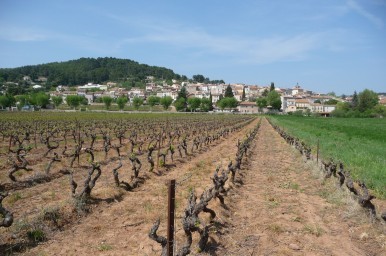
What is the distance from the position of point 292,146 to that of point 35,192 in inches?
825

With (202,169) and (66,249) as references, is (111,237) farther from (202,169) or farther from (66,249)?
(202,169)

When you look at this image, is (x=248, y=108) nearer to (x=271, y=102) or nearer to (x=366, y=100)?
(x=271, y=102)

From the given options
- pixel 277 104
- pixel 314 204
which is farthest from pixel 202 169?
pixel 277 104

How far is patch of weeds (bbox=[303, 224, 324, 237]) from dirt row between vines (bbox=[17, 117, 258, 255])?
362cm

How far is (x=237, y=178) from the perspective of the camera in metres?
15.5

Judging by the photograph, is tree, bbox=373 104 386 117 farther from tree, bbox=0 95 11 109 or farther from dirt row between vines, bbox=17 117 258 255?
tree, bbox=0 95 11 109

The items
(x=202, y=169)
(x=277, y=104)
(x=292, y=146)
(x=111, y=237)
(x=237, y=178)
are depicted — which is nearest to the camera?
(x=111, y=237)

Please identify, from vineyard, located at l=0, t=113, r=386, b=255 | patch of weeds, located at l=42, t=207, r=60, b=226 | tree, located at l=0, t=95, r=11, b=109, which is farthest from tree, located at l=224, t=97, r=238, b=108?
patch of weeds, located at l=42, t=207, r=60, b=226

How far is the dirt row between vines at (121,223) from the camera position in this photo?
307 inches

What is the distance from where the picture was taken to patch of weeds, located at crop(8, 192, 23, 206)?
421 inches

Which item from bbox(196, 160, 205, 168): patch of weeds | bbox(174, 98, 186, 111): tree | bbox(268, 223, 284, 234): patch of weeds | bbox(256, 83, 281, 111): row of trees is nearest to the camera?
bbox(268, 223, 284, 234): patch of weeds

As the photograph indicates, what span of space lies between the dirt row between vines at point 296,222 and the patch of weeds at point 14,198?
6.84 meters

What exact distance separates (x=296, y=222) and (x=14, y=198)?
359 inches

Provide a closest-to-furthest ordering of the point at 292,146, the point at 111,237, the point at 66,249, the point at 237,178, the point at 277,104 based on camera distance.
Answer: the point at 66,249, the point at 111,237, the point at 237,178, the point at 292,146, the point at 277,104
